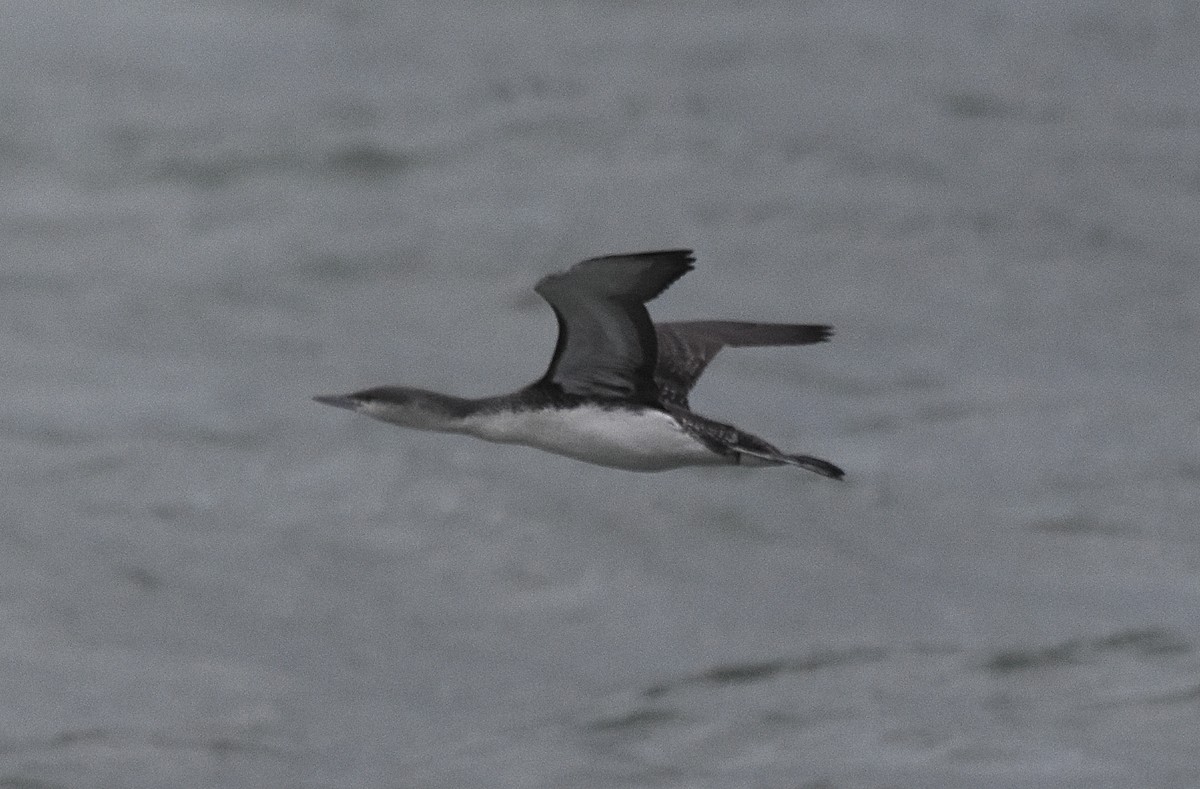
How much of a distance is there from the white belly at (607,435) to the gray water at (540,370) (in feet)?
16.5

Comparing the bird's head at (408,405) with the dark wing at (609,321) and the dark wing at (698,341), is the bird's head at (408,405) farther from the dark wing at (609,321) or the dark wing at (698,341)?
the dark wing at (698,341)

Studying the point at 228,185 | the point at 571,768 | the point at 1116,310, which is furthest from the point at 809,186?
the point at 571,768

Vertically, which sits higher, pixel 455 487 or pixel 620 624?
pixel 455 487

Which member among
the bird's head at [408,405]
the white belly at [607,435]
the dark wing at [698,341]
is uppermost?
the dark wing at [698,341]

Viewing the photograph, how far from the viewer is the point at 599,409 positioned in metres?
13.5

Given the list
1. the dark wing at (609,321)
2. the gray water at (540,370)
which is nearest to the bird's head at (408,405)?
the dark wing at (609,321)

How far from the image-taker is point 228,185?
28.2 meters

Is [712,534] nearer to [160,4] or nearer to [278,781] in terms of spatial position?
[278,781]

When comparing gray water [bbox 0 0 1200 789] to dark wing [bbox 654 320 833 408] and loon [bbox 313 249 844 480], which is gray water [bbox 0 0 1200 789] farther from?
loon [bbox 313 249 844 480]

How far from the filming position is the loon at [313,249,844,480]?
43.0ft

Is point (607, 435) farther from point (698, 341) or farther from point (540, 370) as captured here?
point (540, 370)

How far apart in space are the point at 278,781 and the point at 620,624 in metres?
3.21

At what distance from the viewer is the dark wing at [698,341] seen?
1454 cm

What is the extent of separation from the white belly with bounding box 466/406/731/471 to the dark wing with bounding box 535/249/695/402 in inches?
6.5
